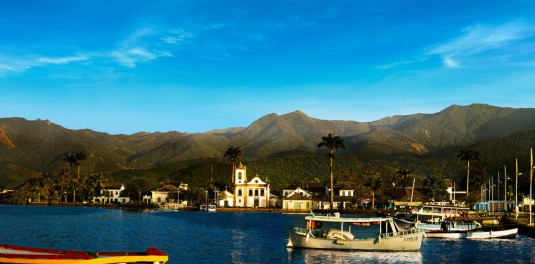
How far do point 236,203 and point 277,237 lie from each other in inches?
4494

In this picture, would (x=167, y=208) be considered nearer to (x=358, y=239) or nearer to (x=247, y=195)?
(x=247, y=195)

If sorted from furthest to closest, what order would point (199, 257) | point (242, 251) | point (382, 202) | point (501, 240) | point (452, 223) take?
1. point (382, 202)
2. point (452, 223)
3. point (501, 240)
4. point (242, 251)
5. point (199, 257)

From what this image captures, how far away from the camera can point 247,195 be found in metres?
190

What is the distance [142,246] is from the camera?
204 feet

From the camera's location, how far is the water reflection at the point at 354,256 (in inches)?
2021

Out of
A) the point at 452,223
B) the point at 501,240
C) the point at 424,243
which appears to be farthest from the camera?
the point at 452,223

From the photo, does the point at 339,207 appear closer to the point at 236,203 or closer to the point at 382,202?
the point at 382,202

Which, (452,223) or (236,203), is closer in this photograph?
(452,223)

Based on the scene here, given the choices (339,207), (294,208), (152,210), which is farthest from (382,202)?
(152,210)

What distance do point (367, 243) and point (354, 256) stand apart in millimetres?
3631

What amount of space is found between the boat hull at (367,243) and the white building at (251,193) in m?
131

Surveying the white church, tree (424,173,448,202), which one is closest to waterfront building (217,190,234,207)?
the white church

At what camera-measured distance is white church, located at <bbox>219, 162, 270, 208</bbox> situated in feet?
623

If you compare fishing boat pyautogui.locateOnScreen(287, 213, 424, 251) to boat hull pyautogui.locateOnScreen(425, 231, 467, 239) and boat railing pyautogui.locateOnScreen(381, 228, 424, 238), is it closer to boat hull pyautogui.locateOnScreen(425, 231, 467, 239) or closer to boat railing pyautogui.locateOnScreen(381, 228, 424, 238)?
boat railing pyautogui.locateOnScreen(381, 228, 424, 238)
